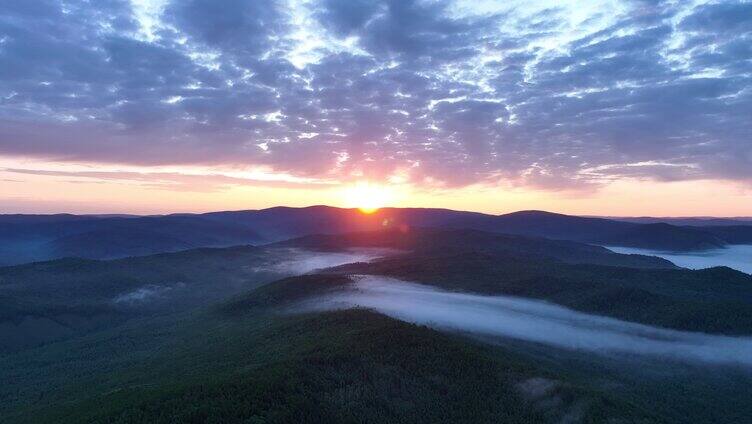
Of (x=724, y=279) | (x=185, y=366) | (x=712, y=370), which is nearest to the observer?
(x=185, y=366)

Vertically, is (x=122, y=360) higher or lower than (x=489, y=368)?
lower

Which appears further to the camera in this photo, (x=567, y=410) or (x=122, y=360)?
(x=122, y=360)

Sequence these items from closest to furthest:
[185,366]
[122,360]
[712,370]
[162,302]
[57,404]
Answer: [57,404] < [185,366] < [712,370] < [122,360] < [162,302]

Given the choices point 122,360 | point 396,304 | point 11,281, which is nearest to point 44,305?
point 11,281

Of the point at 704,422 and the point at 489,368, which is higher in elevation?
the point at 489,368

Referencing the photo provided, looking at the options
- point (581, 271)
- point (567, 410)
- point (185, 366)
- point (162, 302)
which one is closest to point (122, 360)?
point (185, 366)

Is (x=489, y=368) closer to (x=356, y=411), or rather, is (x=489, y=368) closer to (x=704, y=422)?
(x=356, y=411)

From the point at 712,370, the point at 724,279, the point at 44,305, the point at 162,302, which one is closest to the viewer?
the point at 712,370

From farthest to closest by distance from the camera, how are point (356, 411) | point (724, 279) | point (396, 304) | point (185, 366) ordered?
point (724, 279) < point (396, 304) < point (185, 366) < point (356, 411)

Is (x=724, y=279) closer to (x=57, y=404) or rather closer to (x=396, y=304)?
(x=396, y=304)
